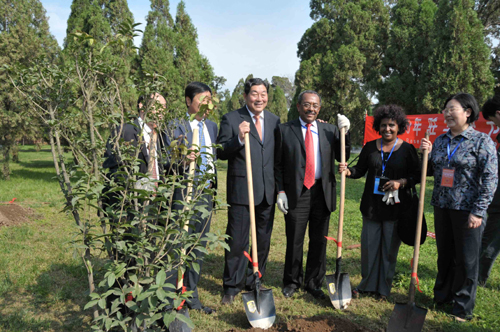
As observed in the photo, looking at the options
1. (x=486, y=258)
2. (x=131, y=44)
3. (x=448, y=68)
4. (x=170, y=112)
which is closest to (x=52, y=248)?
(x=170, y=112)

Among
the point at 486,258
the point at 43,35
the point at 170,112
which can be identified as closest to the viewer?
the point at 170,112

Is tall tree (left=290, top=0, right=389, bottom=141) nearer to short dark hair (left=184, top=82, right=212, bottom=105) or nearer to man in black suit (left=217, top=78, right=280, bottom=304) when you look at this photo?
man in black suit (left=217, top=78, right=280, bottom=304)

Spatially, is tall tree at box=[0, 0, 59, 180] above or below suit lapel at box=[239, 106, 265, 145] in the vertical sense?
above

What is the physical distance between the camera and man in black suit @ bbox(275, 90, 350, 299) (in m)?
3.64

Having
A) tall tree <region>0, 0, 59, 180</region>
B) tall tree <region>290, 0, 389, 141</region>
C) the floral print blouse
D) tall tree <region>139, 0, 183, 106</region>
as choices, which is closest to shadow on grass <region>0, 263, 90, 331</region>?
the floral print blouse

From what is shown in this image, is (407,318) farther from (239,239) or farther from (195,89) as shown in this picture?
(195,89)

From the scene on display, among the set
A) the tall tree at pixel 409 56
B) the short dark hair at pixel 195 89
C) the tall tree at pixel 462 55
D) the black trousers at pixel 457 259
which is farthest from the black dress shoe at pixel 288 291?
the tall tree at pixel 409 56

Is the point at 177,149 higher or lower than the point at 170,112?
lower

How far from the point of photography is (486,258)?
163 inches

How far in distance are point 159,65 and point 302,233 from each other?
11.2m

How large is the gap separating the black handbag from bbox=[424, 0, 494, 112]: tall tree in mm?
10570

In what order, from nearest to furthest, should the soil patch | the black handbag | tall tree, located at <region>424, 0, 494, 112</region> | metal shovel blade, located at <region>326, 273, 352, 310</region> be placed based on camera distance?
the soil patch < metal shovel blade, located at <region>326, 273, 352, 310</region> < the black handbag < tall tree, located at <region>424, 0, 494, 112</region>

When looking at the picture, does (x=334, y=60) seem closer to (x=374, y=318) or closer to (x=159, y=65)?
(x=159, y=65)

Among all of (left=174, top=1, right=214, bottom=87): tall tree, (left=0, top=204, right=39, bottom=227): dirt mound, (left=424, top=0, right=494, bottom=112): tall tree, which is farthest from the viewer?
(left=174, top=1, right=214, bottom=87): tall tree
